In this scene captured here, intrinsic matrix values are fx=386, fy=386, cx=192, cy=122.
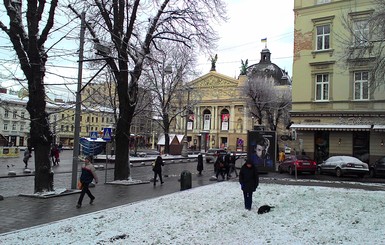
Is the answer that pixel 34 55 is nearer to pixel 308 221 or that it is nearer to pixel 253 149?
pixel 308 221

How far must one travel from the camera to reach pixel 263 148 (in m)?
24.1

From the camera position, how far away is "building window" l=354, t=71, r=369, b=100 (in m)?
30.2

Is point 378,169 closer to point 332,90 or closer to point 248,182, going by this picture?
point 332,90

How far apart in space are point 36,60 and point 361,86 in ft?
81.9

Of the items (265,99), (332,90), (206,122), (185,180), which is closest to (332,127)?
(332,90)

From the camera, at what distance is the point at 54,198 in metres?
14.2

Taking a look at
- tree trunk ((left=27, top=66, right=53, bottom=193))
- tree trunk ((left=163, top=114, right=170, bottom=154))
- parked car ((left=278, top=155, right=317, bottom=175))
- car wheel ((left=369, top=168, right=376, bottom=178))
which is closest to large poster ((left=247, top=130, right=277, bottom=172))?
parked car ((left=278, top=155, right=317, bottom=175))

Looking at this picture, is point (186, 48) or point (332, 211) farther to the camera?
point (186, 48)

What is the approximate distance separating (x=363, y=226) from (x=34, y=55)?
12296mm

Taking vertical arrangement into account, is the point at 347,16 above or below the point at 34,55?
above

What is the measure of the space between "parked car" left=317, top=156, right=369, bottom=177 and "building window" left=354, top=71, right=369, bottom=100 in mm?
7094

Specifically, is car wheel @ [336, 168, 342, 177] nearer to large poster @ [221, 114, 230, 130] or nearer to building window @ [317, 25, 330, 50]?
building window @ [317, 25, 330, 50]

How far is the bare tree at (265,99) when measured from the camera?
181 feet

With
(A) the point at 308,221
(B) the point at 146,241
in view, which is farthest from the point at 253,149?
(B) the point at 146,241
